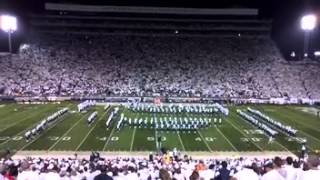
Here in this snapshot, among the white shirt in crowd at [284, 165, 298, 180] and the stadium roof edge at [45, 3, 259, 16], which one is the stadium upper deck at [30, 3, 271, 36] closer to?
the stadium roof edge at [45, 3, 259, 16]

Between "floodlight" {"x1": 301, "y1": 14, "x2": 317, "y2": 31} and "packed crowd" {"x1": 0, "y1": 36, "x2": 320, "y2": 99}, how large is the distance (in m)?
8.64

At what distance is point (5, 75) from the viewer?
2489 inches

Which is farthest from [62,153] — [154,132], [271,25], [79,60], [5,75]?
[271,25]

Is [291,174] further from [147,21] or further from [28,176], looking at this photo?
[147,21]

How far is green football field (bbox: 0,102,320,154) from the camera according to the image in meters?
29.2

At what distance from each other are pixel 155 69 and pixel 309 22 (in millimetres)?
19713

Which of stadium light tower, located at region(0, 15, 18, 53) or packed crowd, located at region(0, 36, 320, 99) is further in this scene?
packed crowd, located at region(0, 36, 320, 99)

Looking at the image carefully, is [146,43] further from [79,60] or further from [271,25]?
[271,25]

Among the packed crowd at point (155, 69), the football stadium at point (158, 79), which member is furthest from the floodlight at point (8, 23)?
the packed crowd at point (155, 69)

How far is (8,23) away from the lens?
6028cm

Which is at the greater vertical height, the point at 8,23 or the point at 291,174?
the point at 8,23

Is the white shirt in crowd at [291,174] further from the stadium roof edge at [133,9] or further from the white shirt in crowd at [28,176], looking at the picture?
the stadium roof edge at [133,9]

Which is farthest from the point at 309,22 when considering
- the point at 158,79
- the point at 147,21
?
the point at 147,21

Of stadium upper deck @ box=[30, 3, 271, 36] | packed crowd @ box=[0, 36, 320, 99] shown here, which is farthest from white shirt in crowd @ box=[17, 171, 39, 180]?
stadium upper deck @ box=[30, 3, 271, 36]
